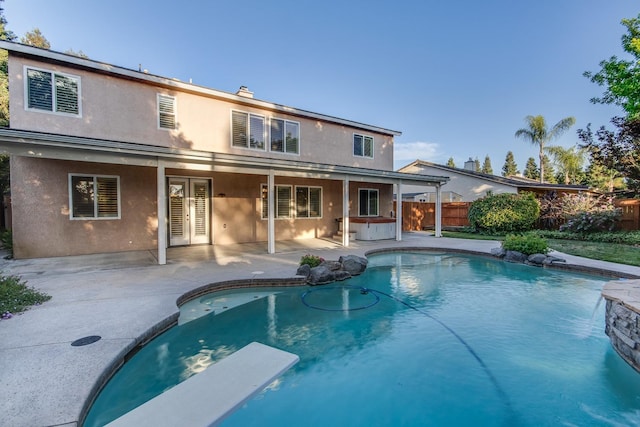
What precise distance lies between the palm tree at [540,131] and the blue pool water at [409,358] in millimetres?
26147

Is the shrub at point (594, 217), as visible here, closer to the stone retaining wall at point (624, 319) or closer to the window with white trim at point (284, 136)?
the stone retaining wall at point (624, 319)

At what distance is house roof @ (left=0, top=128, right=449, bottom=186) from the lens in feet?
21.2

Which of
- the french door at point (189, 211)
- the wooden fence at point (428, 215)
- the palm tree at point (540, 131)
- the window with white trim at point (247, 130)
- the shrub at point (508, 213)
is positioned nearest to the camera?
the french door at point (189, 211)

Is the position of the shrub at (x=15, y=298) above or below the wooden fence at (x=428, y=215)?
below

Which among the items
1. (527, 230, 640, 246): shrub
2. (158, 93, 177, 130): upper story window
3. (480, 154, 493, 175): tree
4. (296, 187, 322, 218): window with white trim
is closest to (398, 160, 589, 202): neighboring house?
(527, 230, 640, 246): shrub

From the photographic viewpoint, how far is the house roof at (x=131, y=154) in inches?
255

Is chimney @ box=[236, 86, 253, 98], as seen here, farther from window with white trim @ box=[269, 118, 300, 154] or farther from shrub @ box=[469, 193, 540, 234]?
shrub @ box=[469, 193, 540, 234]

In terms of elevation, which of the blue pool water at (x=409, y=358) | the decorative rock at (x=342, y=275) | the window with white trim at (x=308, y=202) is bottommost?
the blue pool water at (x=409, y=358)

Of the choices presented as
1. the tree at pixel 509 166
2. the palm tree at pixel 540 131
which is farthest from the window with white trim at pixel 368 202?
→ the tree at pixel 509 166

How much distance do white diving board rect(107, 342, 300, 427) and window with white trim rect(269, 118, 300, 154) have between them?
9.73 meters

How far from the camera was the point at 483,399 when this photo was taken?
335 cm

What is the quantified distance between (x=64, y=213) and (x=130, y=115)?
3416 millimetres

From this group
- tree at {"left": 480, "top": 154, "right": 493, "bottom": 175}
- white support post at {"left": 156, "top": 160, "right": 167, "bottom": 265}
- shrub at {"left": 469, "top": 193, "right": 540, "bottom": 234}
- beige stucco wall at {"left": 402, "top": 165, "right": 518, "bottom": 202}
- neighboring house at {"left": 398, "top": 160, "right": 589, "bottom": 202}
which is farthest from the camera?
tree at {"left": 480, "top": 154, "right": 493, "bottom": 175}

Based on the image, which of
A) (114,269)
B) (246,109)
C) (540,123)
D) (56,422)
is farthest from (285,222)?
(540,123)
